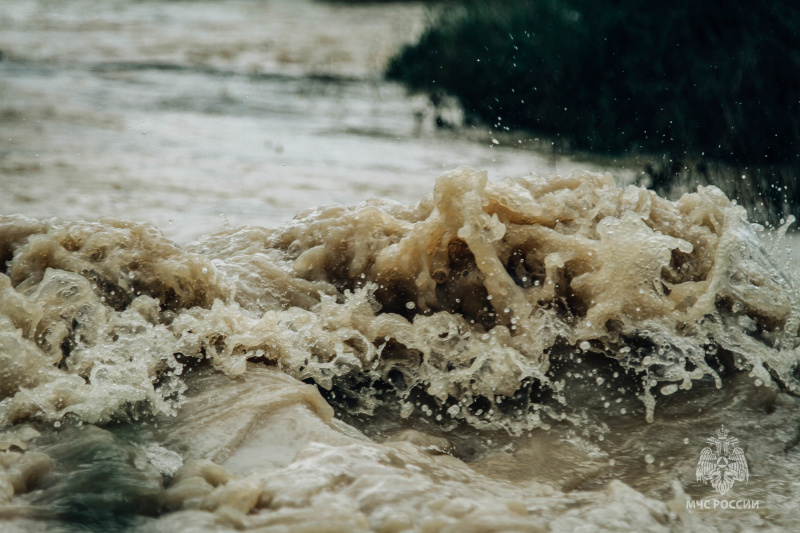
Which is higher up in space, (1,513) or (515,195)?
(515,195)

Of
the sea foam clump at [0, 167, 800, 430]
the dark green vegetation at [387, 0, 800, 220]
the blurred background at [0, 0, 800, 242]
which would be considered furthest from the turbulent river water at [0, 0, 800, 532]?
the dark green vegetation at [387, 0, 800, 220]

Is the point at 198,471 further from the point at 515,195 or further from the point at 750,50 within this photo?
the point at 750,50

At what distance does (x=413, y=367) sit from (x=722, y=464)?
109cm

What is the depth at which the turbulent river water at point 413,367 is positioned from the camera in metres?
2.17

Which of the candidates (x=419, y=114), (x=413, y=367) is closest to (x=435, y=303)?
(x=413, y=367)

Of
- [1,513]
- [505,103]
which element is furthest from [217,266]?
[505,103]

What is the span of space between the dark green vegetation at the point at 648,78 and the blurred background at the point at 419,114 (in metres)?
0.02

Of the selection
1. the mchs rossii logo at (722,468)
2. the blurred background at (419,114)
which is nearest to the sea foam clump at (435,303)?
the mchs rossii logo at (722,468)

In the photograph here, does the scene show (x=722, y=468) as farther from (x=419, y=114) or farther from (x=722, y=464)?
(x=419, y=114)

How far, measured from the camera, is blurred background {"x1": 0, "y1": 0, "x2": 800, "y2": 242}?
20.9 feet

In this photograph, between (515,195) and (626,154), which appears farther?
(626,154)

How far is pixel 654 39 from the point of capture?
8609mm

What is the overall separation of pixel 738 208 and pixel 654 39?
5.45 m

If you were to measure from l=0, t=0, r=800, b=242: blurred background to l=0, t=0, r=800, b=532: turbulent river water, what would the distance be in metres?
1.22
